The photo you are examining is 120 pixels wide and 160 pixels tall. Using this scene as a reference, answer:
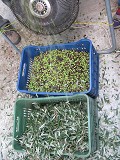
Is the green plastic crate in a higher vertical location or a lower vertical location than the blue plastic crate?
lower

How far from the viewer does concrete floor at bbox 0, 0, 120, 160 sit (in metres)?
2.69

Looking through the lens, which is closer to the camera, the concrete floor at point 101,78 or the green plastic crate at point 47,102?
the green plastic crate at point 47,102

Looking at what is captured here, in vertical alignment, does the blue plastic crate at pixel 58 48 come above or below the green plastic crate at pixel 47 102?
above

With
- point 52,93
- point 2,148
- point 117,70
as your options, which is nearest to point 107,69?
point 117,70

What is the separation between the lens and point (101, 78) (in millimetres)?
2912

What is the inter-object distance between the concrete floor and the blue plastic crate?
0.40 feet

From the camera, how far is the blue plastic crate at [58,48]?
2.64 m

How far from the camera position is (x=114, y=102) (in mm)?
2805

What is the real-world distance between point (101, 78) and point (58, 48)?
47cm

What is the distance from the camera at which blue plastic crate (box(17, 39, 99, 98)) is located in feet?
8.65

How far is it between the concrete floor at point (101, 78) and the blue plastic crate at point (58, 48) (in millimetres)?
121

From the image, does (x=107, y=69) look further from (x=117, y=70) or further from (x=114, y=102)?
(x=114, y=102)

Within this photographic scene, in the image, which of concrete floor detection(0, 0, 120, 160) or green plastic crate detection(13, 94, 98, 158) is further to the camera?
concrete floor detection(0, 0, 120, 160)

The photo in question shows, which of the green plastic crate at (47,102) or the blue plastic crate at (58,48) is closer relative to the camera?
the green plastic crate at (47,102)
